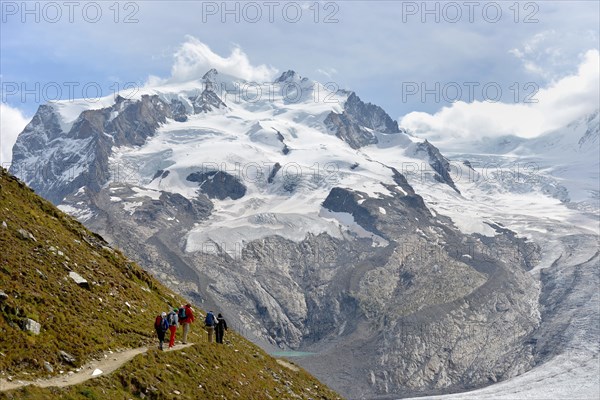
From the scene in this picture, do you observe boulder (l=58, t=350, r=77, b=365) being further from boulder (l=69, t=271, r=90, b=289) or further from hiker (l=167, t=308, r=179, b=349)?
boulder (l=69, t=271, r=90, b=289)

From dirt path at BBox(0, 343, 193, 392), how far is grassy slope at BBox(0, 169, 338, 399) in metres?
0.42

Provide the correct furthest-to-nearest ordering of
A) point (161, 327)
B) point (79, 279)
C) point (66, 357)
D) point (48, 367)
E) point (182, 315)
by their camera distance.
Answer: point (182, 315)
point (79, 279)
point (161, 327)
point (66, 357)
point (48, 367)

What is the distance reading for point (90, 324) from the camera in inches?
1454

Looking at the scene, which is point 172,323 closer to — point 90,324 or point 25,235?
point 90,324

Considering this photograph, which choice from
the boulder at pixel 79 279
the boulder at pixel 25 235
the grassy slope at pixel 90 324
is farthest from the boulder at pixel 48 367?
the boulder at pixel 25 235

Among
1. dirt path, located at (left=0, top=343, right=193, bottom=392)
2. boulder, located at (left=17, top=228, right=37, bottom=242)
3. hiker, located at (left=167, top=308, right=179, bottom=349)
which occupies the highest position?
boulder, located at (left=17, top=228, right=37, bottom=242)

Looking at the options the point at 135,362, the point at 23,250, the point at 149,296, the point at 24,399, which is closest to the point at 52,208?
the point at 149,296

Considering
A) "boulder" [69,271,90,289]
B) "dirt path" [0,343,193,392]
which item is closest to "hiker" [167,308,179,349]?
"dirt path" [0,343,193,392]

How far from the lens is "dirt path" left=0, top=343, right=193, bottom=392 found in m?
28.2

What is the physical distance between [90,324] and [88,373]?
533cm

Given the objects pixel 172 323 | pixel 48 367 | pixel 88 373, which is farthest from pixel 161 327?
pixel 48 367

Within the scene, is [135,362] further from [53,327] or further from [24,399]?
[24,399]

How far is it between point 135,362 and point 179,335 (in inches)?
437

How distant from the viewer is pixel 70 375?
102 feet
